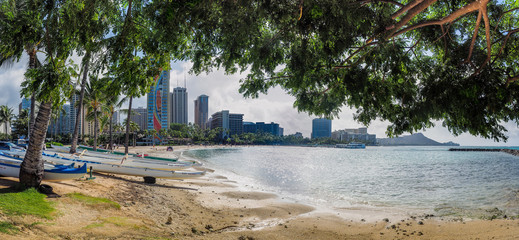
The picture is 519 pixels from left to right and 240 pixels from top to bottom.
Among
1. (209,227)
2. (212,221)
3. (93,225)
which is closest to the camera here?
(93,225)

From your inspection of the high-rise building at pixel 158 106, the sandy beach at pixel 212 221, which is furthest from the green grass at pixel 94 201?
the high-rise building at pixel 158 106

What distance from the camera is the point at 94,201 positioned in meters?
8.38

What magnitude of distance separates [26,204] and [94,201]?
6.26 feet

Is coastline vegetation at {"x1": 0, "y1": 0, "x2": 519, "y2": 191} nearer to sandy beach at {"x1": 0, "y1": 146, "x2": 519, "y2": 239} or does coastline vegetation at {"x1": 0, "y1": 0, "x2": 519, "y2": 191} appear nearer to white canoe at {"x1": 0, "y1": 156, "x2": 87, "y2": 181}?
sandy beach at {"x1": 0, "y1": 146, "x2": 519, "y2": 239}

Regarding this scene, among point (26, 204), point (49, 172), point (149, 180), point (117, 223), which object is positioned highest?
point (49, 172)

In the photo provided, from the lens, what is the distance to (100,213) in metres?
7.46

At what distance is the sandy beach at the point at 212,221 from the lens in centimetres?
603

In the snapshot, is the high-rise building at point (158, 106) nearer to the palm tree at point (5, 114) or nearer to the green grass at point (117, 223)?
the palm tree at point (5, 114)

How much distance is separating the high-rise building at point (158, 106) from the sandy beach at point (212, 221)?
4072 inches

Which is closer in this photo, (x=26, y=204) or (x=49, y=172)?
(x=26, y=204)

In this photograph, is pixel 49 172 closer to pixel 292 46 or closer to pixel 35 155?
pixel 35 155

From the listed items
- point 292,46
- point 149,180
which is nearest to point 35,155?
point 149,180

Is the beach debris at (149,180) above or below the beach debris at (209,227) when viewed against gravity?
above

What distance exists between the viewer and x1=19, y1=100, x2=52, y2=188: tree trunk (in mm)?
8438
